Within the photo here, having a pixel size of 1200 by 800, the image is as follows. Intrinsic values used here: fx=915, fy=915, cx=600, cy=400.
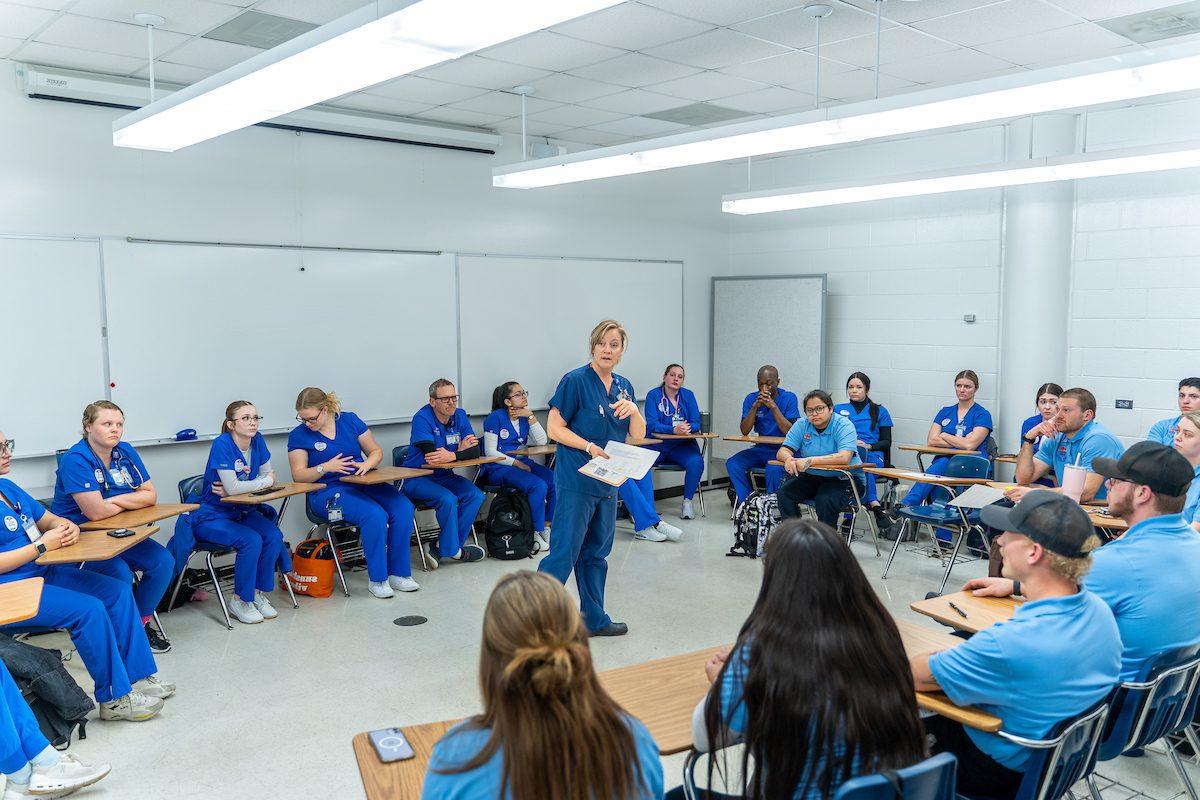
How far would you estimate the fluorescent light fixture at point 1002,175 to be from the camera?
17.8 ft

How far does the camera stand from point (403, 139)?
22.4 feet

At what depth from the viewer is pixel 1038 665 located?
2121 mm

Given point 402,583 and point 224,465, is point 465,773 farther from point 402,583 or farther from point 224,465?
point 402,583

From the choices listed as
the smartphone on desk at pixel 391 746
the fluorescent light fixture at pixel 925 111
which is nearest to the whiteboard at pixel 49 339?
the fluorescent light fixture at pixel 925 111

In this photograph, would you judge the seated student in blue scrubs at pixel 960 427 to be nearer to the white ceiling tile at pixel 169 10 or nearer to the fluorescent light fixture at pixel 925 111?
the fluorescent light fixture at pixel 925 111

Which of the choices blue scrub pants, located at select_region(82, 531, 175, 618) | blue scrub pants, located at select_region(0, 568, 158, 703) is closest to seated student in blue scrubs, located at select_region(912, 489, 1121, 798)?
blue scrub pants, located at select_region(0, 568, 158, 703)

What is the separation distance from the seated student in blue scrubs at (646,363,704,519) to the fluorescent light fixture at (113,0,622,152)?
4.51 metres

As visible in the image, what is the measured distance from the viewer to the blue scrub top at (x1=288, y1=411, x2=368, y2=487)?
5832 millimetres

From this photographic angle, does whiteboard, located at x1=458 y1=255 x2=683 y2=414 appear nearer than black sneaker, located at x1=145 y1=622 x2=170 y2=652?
No

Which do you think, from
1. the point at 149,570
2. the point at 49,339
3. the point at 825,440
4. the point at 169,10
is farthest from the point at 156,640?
the point at 825,440

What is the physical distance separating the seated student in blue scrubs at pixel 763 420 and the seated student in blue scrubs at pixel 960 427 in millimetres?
1144

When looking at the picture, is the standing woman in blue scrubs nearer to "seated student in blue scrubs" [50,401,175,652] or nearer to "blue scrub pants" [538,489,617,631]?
"blue scrub pants" [538,489,617,631]

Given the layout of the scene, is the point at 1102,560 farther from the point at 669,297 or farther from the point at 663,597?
the point at 669,297

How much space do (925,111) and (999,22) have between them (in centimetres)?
90
